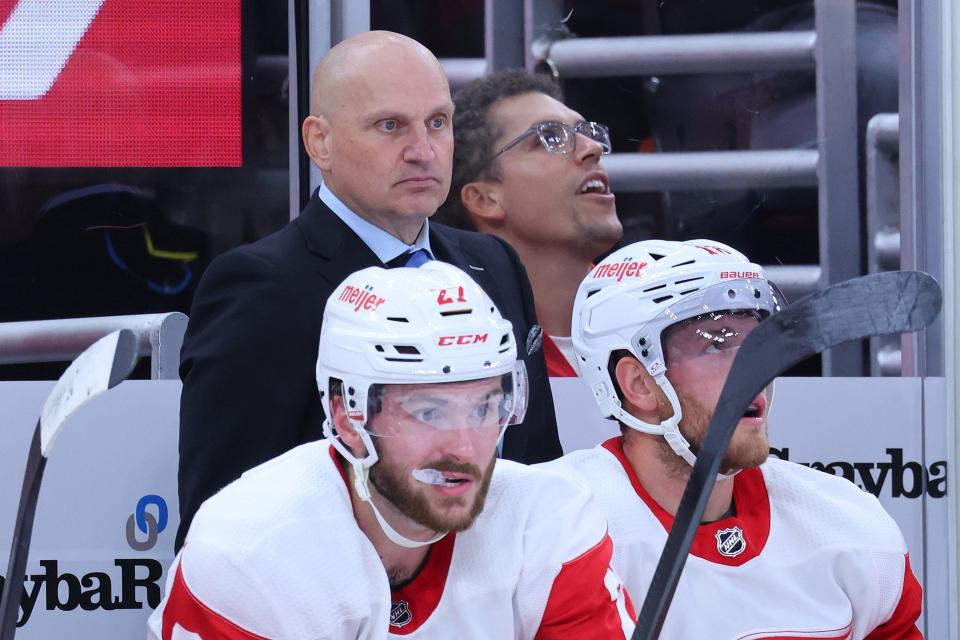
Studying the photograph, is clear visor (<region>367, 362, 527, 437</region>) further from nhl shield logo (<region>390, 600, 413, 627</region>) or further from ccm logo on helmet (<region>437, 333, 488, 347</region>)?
nhl shield logo (<region>390, 600, 413, 627</region>)

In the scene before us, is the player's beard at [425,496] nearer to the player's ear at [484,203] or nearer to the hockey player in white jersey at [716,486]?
the hockey player in white jersey at [716,486]

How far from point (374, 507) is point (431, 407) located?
0.15 meters

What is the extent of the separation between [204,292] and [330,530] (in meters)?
0.55

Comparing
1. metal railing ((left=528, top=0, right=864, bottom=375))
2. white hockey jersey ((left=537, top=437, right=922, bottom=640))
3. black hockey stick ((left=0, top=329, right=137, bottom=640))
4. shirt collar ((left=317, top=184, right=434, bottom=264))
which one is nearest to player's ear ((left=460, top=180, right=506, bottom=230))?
metal railing ((left=528, top=0, right=864, bottom=375))

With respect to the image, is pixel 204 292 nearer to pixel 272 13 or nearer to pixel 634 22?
pixel 272 13

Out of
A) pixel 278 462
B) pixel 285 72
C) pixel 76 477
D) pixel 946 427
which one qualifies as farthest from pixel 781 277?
pixel 76 477

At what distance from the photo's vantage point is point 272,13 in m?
2.44

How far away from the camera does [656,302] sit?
6.56 feet

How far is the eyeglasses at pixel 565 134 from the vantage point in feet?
8.23

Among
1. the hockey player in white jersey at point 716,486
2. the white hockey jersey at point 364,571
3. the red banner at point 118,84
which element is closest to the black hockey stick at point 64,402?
the white hockey jersey at point 364,571

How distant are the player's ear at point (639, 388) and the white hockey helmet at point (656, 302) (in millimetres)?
18

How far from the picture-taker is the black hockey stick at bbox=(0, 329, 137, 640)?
1.25 metres

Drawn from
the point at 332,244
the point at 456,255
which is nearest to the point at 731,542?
the point at 456,255

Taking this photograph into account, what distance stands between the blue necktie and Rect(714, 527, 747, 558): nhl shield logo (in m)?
0.63
